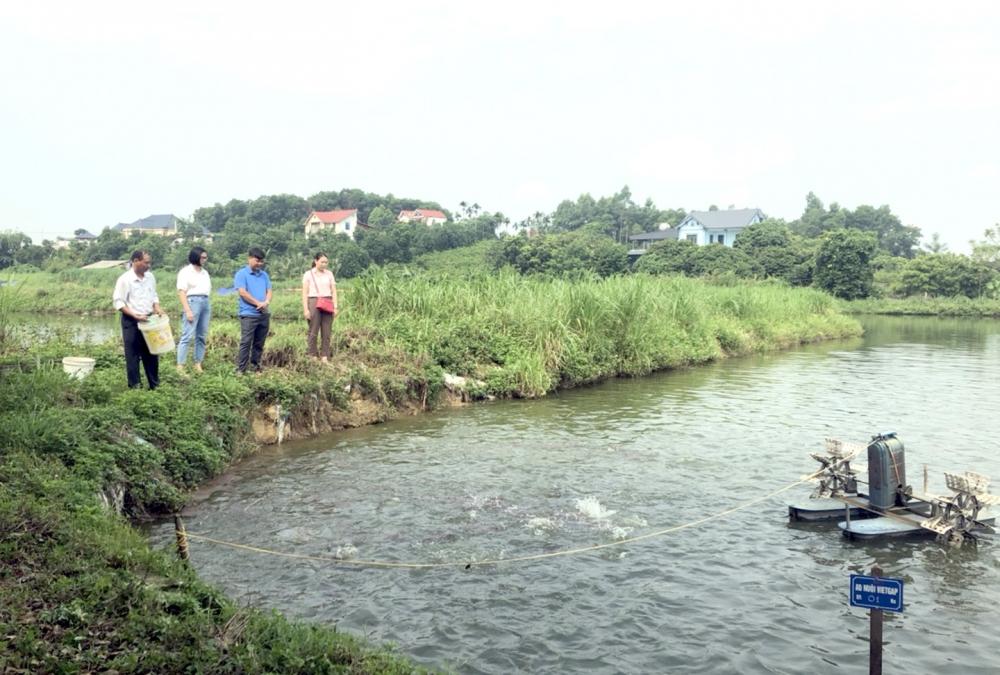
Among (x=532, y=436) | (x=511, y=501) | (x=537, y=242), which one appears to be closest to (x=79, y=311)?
(x=537, y=242)

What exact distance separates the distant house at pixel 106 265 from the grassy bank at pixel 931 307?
4728 cm

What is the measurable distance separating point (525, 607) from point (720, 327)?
19507mm

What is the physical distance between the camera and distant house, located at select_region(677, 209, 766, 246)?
234ft

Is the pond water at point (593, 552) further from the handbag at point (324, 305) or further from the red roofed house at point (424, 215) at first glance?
the red roofed house at point (424, 215)

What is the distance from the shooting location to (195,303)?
10.7 m

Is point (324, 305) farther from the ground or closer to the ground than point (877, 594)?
farther from the ground

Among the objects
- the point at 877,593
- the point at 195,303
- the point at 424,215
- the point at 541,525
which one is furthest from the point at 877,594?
the point at 424,215

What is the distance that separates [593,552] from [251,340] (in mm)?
6636

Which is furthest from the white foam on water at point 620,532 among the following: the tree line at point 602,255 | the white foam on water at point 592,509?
the tree line at point 602,255

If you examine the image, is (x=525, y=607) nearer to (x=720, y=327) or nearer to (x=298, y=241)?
(x=720, y=327)

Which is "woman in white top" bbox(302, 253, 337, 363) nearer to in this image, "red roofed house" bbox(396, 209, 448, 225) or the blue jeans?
the blue jeans

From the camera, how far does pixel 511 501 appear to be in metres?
8.45

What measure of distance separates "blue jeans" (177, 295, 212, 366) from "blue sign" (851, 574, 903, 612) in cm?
924

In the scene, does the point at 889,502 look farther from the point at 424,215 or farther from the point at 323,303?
the point at 424,215
